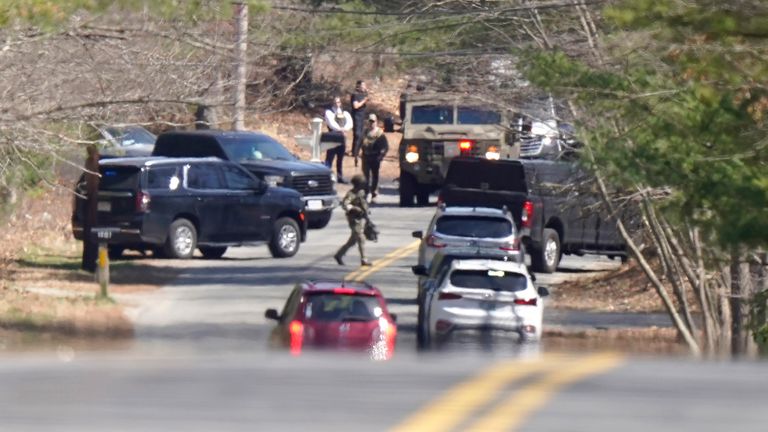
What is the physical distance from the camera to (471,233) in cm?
2112

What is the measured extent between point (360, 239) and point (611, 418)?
20.2 meters

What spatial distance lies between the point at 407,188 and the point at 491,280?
17.0 m

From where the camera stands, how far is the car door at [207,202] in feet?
75.8

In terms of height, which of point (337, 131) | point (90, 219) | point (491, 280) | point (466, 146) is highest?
point (337, 131)

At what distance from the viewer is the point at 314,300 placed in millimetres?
13781

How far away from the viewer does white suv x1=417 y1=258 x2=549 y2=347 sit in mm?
15633

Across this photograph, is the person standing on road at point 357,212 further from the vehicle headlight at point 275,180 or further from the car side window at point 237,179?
the vehicle headlight at point 275,180

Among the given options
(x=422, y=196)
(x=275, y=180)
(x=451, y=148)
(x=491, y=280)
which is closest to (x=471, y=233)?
(x=491, y=280)

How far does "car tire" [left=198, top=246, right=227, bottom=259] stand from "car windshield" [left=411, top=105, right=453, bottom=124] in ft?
29.0

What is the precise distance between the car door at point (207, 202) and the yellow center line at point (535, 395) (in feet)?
65.7

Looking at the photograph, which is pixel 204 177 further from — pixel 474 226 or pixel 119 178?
pixel 474 226

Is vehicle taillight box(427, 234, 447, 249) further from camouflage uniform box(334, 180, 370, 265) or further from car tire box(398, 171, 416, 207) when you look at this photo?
car tire box(398, 171, 416, 207)

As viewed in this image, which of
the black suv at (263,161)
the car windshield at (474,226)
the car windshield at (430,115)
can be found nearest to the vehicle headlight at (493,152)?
the car windshield at (430,115)

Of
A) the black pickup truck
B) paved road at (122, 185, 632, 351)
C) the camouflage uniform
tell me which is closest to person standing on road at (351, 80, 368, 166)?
paved road at (122, 185, 632, 351)
